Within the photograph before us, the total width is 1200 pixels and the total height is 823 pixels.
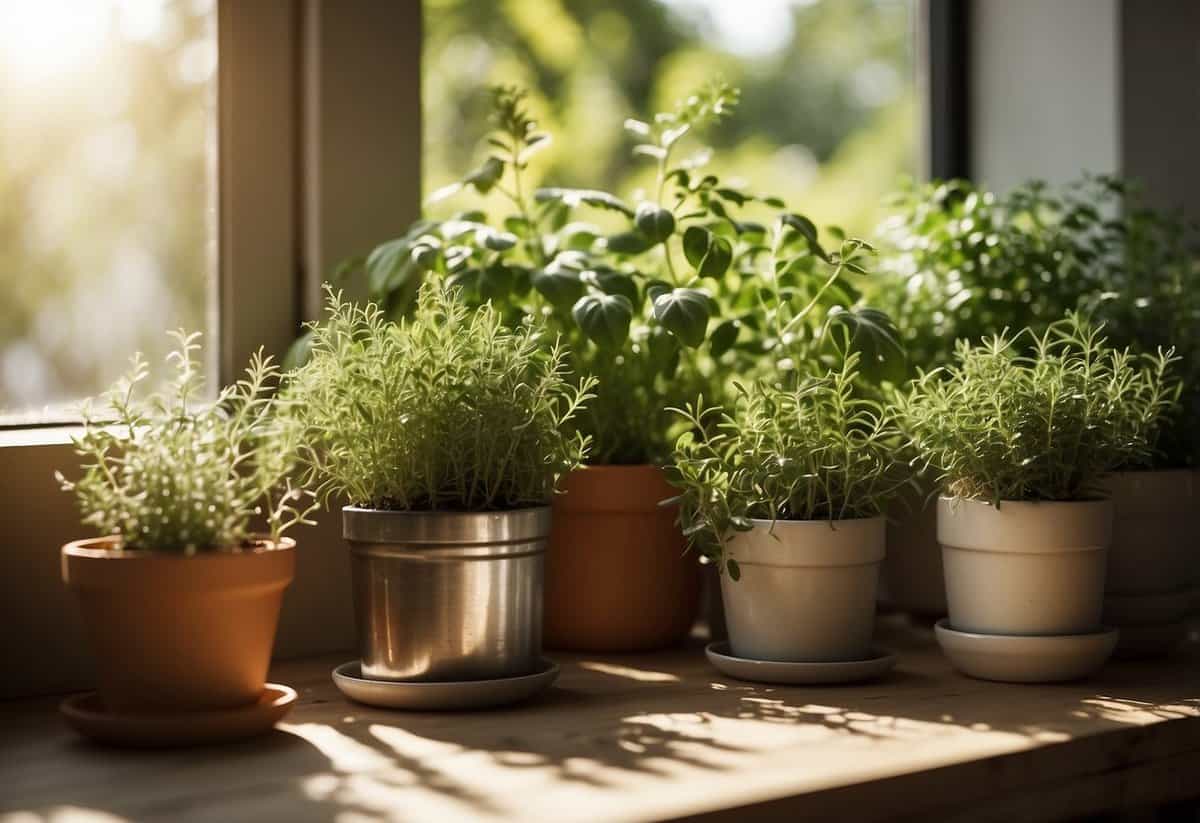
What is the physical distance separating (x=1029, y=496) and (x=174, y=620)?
0.77 m

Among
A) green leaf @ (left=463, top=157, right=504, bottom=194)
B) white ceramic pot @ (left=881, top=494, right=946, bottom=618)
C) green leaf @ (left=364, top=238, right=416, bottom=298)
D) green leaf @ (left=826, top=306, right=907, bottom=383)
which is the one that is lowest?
white ceramic pot @ (left=881, top=494, right=946, bottom=618)

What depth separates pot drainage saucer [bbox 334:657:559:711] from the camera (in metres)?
1.08

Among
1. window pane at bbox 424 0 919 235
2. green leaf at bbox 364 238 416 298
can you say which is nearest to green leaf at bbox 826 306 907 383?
green leaf at bbox 364 238 416 298

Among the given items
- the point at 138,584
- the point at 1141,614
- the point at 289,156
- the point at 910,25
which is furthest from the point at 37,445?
the point at 910,25

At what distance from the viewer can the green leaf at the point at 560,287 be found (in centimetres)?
127

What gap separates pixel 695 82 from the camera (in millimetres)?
8211

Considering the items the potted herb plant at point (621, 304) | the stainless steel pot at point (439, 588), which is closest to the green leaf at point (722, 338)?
the potted herb plant at point (621, 304)

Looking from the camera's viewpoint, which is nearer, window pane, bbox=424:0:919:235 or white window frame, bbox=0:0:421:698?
white window frame, bbox=0:0:421:698

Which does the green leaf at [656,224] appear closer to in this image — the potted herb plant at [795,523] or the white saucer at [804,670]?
the potted herb plant at [795,523]

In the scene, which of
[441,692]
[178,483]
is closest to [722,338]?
[441,692]

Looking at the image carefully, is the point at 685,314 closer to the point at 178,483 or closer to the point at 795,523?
the point at 795,523

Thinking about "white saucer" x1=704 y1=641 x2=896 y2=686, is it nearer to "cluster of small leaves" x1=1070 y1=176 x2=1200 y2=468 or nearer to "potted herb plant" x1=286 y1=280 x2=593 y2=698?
"potted herb plant" x1=286 y1=280 x2=593 y2=698

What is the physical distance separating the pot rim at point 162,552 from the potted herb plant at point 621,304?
0.36 metres

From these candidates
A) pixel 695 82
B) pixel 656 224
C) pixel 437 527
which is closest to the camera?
pixel 437 527
